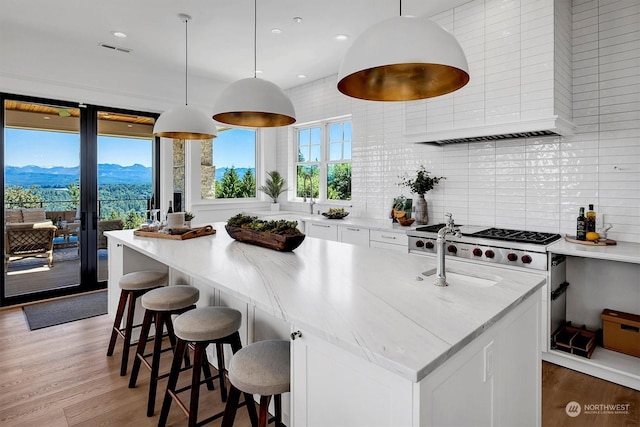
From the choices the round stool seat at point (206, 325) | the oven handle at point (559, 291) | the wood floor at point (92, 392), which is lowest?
the wood floor at point (92, 392)

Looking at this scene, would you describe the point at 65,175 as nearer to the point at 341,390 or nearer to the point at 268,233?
the point at 268,233

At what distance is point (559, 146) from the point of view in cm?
310

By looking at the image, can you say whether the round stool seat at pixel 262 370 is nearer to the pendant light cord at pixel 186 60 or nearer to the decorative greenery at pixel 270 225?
the decorative greenery at pixel 270 225

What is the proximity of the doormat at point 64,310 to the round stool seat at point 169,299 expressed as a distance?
6.29ft

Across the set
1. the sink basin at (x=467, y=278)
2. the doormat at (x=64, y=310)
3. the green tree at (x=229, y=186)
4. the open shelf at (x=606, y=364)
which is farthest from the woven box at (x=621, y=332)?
the green tree at (x=229, y=186)

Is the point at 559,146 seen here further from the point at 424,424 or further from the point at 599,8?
the point at 424,424

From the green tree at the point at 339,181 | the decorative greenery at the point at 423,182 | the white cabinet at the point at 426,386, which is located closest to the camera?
the white cabinet at the point at 426,386

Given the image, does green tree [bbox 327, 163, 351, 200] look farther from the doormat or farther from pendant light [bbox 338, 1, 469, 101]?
pendant light [bbox 338, 1, 469, 101]

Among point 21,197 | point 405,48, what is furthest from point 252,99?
point 21,197

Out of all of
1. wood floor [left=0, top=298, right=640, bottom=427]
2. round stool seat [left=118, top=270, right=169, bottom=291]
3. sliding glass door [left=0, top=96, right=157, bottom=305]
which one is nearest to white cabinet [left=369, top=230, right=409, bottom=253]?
wood floor [left=0, top=298, right=640, bottom=427]

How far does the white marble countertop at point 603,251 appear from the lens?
7.61 feet

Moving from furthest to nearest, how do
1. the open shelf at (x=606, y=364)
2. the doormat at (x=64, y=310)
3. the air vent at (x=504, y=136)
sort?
the doormat at (x=64, y=310) < the air vent at (x=504, y=136) < the open shelf at (x=606, y=364)

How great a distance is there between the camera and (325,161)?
221 inches

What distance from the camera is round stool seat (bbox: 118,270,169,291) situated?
2.77 m
